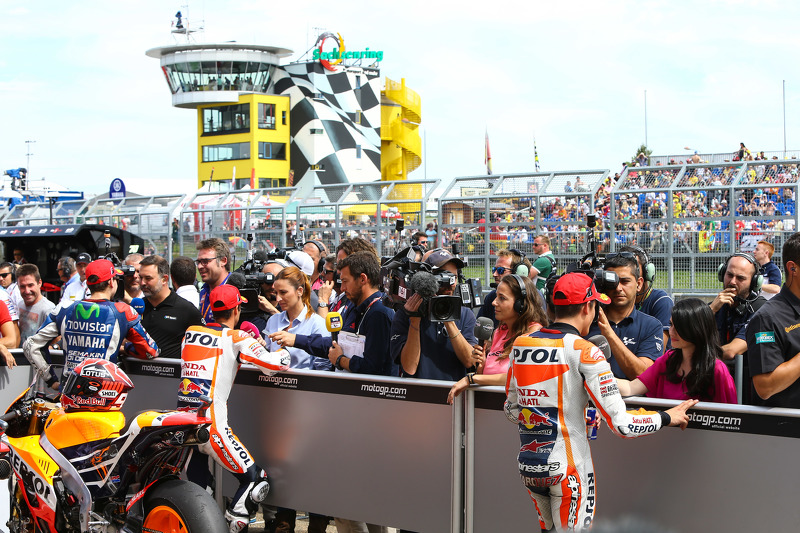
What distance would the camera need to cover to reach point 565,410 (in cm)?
388

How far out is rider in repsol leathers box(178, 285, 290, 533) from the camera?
5176 millimetres

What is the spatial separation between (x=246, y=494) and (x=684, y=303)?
2.92m

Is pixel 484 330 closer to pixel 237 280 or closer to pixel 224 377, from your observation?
pixel 224 377

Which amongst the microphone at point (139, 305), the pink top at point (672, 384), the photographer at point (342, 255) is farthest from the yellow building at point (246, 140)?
the pink top at point (672, 384)

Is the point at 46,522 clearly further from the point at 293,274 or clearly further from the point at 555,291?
the point at 555,291

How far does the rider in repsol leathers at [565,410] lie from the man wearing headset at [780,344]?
42cm

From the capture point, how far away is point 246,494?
17.3ft

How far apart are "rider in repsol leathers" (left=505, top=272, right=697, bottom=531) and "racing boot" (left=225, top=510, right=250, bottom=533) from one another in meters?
2.03

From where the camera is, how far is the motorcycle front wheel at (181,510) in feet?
14.5

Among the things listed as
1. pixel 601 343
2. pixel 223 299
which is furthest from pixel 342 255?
pixel 601 343

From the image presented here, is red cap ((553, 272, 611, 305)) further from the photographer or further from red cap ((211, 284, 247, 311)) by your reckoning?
the photographer

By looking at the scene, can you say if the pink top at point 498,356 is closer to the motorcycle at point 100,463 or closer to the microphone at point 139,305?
the motorcycle at point 100,463

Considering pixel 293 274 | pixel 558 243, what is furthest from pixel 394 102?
pixel 293 274

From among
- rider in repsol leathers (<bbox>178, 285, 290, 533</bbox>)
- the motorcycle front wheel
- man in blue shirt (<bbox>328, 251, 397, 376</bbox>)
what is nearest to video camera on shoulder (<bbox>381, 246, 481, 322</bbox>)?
man in blue shirt (<bbox>328, 251, 397, 376</bbox>)
